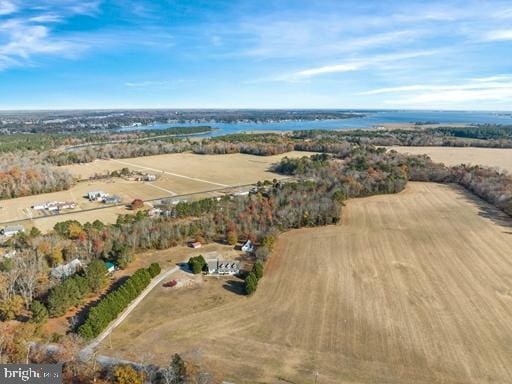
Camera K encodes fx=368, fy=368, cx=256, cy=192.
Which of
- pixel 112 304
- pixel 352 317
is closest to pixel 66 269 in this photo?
pixel 112 304

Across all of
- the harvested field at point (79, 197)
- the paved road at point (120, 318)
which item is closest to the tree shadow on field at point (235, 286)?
the paved road at point (120, 318)

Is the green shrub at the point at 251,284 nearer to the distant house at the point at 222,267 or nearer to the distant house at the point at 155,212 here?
the distant house at the point at 222,267

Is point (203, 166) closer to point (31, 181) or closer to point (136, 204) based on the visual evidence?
point (136, 204)

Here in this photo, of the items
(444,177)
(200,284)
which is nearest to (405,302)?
(200,284)

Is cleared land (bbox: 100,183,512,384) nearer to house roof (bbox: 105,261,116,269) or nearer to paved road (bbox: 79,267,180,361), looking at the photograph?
paved road (bbox: 79,267,180,361)

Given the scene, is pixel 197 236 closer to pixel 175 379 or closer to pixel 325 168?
pixel 175 379

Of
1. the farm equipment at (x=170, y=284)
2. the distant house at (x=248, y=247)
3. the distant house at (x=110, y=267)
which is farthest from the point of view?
the distant house at (x=248, y=247)
